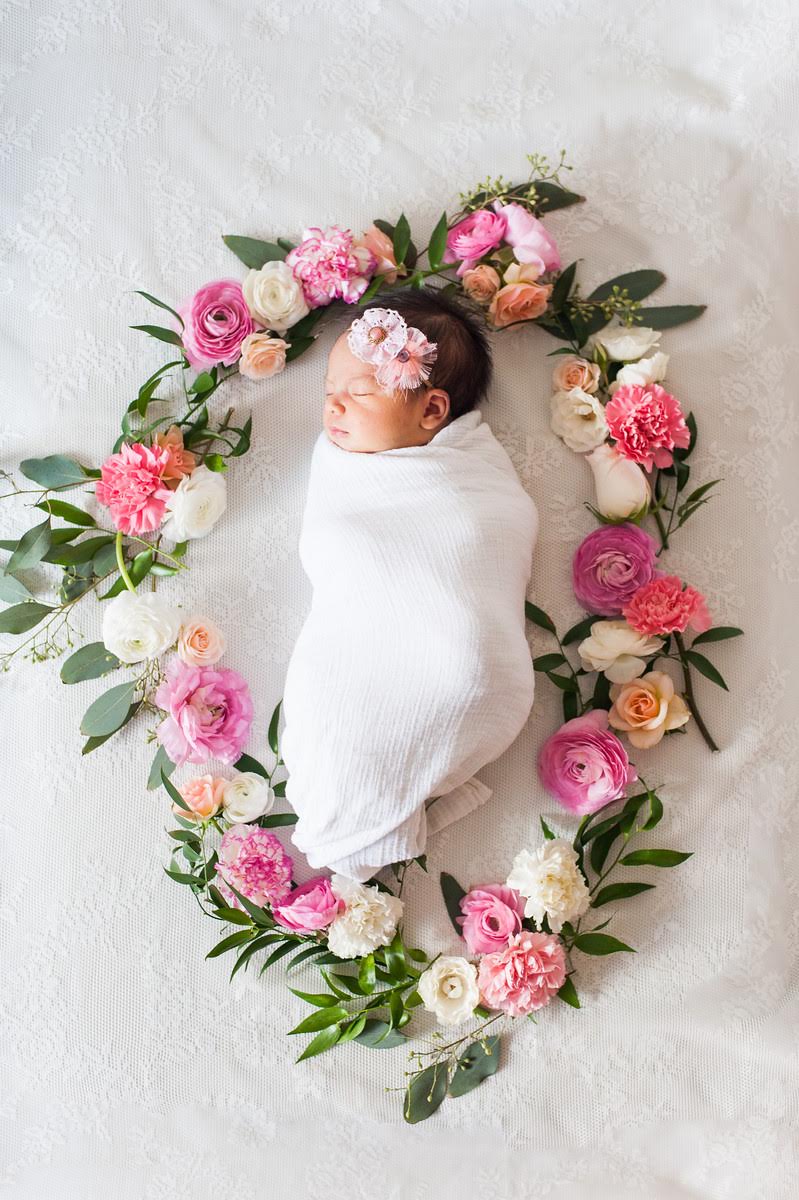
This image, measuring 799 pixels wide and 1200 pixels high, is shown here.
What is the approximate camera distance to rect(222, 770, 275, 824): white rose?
161 centimetres

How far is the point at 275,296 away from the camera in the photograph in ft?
5.52

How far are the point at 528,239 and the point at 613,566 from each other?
0.59 m

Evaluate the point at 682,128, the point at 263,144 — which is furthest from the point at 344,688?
the point at 682,128

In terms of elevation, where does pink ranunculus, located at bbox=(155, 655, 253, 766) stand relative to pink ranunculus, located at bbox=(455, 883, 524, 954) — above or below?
above

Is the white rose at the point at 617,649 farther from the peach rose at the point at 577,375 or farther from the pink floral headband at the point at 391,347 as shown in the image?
the pink floral headband at the point at 391,347

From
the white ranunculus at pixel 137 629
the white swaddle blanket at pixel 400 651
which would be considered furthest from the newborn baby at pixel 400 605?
the white ranunculus at pixel 137 629

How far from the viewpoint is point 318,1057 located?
1650 mm

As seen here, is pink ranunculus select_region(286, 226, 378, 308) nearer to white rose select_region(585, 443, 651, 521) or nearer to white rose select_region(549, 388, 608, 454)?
white rose select_region(549, 388, 608, 454)

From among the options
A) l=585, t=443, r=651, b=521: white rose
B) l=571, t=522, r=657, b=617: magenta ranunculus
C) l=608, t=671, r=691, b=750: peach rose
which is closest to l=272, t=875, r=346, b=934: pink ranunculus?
l=608, t=671, r=691, b=750: peach rose

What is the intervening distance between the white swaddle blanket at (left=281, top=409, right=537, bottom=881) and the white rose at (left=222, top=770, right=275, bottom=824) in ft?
0.19

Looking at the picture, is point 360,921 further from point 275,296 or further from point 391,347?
point 275,296

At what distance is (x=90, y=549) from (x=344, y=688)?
0.54 meters

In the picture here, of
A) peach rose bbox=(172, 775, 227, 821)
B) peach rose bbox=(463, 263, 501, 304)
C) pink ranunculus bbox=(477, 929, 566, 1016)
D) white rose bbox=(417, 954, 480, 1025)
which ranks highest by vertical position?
peach rose bbox=(463, 263, 501, 304)

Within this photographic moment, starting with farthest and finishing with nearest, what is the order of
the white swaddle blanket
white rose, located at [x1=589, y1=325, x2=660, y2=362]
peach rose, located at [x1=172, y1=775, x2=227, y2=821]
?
white rose, located at [x1=589, y1=325, x2=660, y2=362], peach rose, located at [x1=172, y1=775, x2=227, y2=821], the white swaddle blanket
